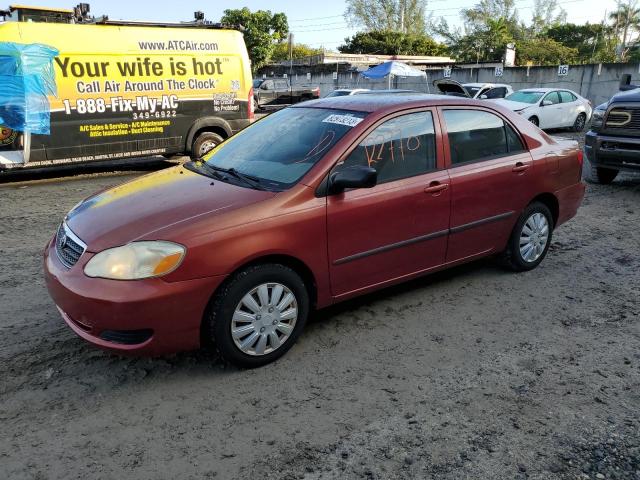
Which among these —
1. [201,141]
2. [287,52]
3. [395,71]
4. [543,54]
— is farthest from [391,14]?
[201,141]

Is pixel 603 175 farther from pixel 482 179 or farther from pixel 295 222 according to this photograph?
pixel 295 222

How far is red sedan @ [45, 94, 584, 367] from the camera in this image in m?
3.02

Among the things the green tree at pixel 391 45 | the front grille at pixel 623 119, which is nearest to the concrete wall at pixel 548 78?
the front grille at pixel 623 119

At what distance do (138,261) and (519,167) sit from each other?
3.19 meters

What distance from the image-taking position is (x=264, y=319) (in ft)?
10.8

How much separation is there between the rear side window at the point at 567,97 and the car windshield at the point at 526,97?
958 millimetres

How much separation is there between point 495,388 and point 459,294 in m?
1.42

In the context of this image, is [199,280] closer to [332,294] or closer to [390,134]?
[332,294]

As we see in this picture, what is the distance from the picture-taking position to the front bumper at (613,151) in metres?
7.71

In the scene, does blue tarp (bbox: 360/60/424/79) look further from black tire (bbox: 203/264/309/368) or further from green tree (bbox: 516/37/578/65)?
green tree (bbox: 516/37/578/65)

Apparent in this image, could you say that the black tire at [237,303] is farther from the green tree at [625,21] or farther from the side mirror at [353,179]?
the green tree at [625,21]

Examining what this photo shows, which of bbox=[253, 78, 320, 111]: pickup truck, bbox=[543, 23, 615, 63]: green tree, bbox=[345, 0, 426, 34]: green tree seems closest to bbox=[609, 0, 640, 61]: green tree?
bbox=[543, 23, 615, 63]: green tree

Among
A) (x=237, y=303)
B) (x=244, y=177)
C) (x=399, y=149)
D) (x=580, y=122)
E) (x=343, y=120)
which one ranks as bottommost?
Answer: (x=580, y=122)

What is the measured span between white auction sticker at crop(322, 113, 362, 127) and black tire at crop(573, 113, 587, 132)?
52.8ft
